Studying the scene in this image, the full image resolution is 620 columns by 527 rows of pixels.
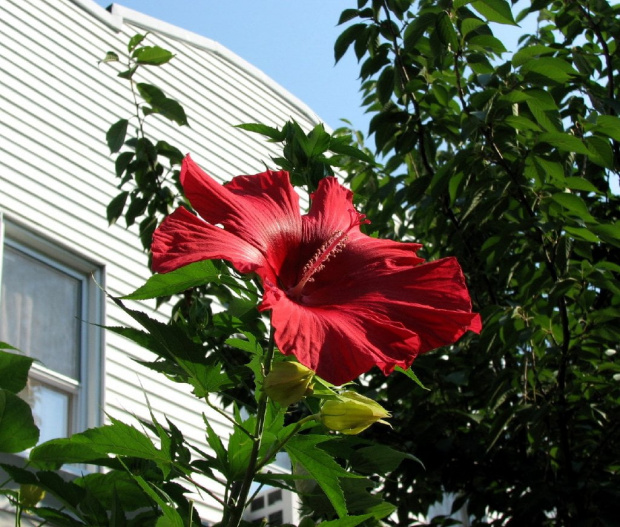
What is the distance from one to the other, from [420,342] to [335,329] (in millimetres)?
97

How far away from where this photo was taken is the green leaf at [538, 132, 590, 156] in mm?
2346

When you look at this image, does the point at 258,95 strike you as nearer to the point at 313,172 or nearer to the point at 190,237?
the point at 313,172

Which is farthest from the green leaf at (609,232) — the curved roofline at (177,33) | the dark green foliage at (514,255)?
the curved roofline at (177,33)

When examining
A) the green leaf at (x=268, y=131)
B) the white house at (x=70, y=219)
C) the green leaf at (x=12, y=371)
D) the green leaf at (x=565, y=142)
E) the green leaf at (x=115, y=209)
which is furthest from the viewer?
the white house at (x=70, y=219)

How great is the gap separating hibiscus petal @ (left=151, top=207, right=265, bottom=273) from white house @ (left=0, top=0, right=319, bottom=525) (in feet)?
10.0

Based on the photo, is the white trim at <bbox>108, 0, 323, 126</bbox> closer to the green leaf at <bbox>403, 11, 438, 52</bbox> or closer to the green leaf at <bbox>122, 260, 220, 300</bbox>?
the green leaf at <bbox>403, 11, 438, 52</bbox>

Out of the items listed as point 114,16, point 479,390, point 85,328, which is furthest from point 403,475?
point 114,16

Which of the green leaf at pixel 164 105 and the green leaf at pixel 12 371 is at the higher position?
the green leaf at pixel 164 105

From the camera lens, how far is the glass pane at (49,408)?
4293mm

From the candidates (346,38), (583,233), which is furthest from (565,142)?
(346,38)

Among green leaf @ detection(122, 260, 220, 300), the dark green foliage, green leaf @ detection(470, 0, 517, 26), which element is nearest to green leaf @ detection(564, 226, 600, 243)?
the dark green foliage

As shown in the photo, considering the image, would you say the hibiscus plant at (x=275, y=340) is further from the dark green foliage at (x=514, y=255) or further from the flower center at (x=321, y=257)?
the dark green foliage at (x=514, y=255)

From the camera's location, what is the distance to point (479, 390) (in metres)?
3.14

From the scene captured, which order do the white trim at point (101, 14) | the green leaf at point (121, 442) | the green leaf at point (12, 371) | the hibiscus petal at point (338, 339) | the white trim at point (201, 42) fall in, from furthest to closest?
the white trim at point (201, 42) < the white trim at point (101, 14) < the green leaf at point (12, 371) < the green leaf at point (121, 442) < the hibiscus petal at point (338, 339)
